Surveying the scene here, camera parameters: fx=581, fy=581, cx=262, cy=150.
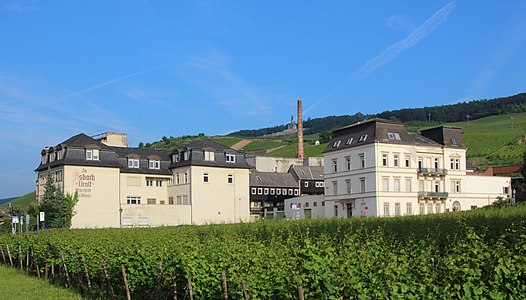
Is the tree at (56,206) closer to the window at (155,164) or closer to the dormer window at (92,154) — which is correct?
the dormer window at (92,154)

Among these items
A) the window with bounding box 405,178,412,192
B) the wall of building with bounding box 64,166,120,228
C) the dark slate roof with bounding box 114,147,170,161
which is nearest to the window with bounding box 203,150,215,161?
the dark slate roof with bounding box 114,147,170,161

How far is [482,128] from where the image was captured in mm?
151500

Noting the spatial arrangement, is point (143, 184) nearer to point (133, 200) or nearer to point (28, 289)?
point (133, 200)

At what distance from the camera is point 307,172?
9569 cm

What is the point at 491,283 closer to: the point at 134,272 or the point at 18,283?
the point at 134,272

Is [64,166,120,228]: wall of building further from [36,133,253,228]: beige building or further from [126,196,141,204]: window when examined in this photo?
[126,196,141,204]: window

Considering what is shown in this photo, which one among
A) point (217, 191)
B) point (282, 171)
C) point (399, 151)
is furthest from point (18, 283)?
point (282, 171)

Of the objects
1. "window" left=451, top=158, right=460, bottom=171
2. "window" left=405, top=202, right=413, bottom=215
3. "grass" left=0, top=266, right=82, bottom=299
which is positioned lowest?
"grass" left=0, top=266, right=82, bottom=299

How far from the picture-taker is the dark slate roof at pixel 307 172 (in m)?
94.3

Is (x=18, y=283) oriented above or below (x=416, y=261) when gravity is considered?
below

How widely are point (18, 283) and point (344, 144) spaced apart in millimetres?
51550

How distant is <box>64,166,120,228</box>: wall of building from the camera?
63.7 m

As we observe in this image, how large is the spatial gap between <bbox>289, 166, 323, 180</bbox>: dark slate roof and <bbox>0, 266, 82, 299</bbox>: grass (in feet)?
217

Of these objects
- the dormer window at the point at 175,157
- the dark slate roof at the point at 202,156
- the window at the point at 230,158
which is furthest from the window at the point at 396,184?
the dormer window at the point at 175,157
